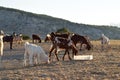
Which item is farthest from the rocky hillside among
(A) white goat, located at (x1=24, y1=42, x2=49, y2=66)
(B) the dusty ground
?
(B) the dusty ground

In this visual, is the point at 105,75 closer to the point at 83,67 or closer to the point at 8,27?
the point at 83,67

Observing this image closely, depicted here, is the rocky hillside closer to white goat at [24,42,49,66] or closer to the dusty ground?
white goat at [24,42,49,66]

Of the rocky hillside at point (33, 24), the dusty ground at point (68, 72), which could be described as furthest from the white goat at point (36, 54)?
the rocky hillside at point (33, 24)

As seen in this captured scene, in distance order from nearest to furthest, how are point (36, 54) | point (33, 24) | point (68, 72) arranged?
1. point (68, 72)
2. point (36, 54)
3. point (33, 24)

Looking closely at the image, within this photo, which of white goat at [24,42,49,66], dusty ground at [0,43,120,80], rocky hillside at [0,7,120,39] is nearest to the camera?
dusty ground at [0,43,120,80]

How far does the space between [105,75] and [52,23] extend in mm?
92791

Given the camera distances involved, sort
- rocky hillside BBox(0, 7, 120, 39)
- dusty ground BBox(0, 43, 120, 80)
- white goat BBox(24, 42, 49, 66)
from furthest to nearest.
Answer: rocky hillside BBox(0, 7, 120, 39) → white goat BBox(24, 42, 49, 66) → dusty ground BBox(0, 43, 120, 80)

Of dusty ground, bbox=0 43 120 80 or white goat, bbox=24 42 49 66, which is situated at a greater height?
white goat, bbox=24 42 49 66

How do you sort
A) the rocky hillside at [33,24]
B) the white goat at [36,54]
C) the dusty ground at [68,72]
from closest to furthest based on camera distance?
the dusty ground at [68,72], the white goat at [36,54], the rocky hillside at [33,24]

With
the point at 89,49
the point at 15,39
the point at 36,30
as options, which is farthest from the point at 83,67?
the point at 36,30

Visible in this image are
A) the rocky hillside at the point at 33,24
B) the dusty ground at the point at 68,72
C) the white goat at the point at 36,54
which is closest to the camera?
the dusty ground at the point at 68,72

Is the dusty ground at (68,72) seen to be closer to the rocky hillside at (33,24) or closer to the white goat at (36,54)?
the white goat at (36,54)

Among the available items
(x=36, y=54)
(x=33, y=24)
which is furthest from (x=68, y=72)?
(x=33, y=24)

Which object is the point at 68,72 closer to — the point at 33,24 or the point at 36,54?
the point at 36,54
